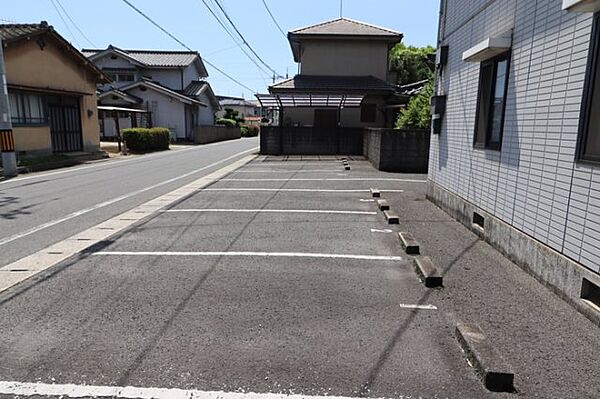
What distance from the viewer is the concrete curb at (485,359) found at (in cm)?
249

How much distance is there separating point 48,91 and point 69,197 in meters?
11.1

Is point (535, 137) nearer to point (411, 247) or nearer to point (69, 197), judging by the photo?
point (411, 247)

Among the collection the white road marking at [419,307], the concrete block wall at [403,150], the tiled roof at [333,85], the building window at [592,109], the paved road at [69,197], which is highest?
the tiled roof at [333,85]

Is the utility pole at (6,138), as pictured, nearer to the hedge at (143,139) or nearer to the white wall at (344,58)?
the hedge at (143,139)

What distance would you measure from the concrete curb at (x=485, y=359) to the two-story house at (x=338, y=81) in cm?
1750

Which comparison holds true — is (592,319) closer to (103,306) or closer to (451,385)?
(451,385)

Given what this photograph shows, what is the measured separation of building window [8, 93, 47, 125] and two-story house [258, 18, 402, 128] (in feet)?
32.3

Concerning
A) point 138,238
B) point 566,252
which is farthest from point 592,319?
point 138,238

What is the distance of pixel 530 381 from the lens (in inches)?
102

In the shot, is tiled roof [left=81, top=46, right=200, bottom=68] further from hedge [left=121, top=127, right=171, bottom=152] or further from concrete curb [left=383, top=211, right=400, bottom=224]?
concrete curb [left=383, top=211, right=400, bottom=224]

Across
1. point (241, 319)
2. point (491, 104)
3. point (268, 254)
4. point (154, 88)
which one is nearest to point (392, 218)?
point (491, 104)

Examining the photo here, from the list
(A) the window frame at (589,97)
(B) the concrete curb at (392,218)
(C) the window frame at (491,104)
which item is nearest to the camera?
(A) the window frame at (589,97)

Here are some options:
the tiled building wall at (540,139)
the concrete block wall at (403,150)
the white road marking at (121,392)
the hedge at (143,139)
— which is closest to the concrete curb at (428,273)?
the tiled building wall at (540,139)

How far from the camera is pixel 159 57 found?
37.4 m
